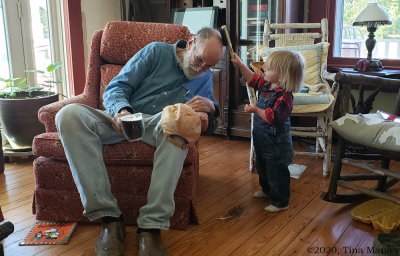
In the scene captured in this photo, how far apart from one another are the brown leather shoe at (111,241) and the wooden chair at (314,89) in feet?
3.76

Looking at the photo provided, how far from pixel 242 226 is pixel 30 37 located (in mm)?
2368

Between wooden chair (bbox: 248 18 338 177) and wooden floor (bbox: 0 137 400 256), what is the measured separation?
253mm

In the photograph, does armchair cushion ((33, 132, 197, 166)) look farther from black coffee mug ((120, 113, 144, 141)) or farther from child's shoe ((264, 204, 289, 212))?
child's shoe ((264, 204, 289, 212))

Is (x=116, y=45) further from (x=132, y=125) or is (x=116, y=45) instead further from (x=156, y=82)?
(x=132, y=125)

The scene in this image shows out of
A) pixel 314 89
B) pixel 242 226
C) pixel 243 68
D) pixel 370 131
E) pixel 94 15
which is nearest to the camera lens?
pixel 370 131

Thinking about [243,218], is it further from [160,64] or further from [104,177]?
[160,64]

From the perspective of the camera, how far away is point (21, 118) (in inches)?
104

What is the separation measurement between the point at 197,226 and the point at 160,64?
0.79 meters

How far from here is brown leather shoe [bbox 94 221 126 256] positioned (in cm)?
149

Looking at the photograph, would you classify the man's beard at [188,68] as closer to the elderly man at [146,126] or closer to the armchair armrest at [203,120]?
the elderly man at [146,126]

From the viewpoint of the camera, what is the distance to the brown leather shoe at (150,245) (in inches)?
57.8

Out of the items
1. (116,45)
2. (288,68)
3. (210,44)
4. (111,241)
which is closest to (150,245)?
(111,241)

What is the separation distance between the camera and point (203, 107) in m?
1.73

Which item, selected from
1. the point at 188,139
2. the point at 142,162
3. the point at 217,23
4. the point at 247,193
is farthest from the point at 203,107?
the point at 217,23
